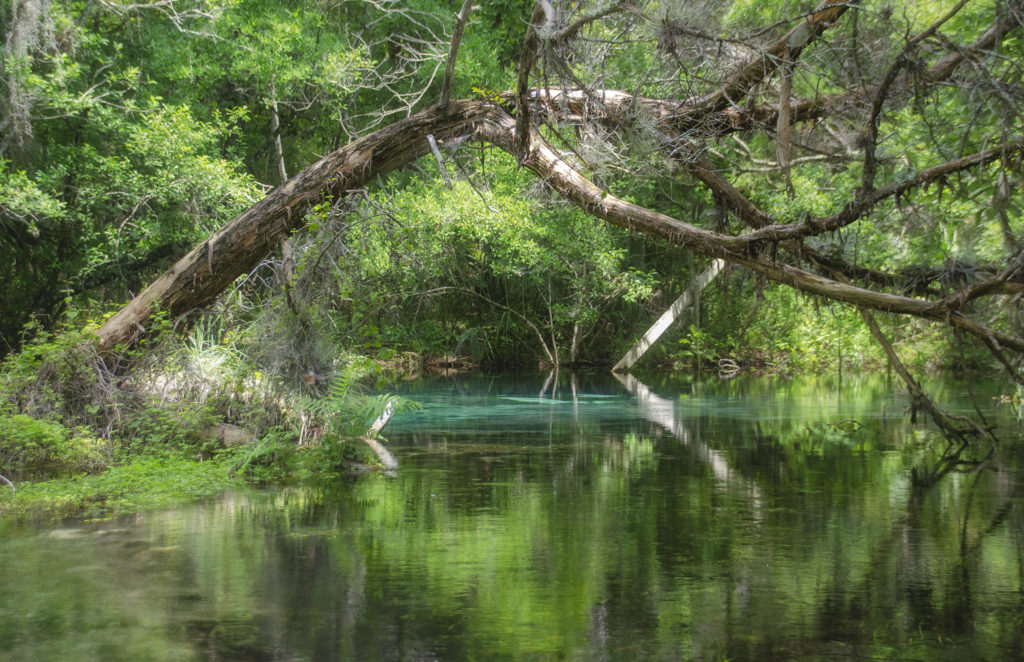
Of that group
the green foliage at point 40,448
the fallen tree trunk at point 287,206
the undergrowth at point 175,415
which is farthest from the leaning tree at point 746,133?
the green foliage at point 40,448

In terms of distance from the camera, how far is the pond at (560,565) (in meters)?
3.96

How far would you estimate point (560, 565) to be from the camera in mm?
5188

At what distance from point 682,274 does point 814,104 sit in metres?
20.6

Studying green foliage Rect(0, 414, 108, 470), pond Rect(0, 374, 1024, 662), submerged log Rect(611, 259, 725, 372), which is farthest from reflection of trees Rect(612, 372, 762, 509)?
green foliage Rect(0, 414, 108, 470)

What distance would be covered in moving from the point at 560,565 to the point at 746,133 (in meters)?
6.49

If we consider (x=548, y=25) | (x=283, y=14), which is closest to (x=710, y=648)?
(x=548, y=25)

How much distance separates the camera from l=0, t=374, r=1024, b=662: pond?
3.96m

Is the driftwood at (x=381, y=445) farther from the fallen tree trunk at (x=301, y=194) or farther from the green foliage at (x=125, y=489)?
the fallen tree trunk at (x=301, y=194)

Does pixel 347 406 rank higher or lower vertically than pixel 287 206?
lower

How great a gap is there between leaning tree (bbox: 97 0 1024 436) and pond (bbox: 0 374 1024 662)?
1.73 m

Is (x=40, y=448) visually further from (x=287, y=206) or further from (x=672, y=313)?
(x=672, y=313)

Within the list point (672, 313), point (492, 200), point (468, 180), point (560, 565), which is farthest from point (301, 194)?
point (672, 313)

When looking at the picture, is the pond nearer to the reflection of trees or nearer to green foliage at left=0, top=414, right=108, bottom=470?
the reflection of trees

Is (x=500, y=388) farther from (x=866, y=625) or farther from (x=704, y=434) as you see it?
(x=866, y=625)
